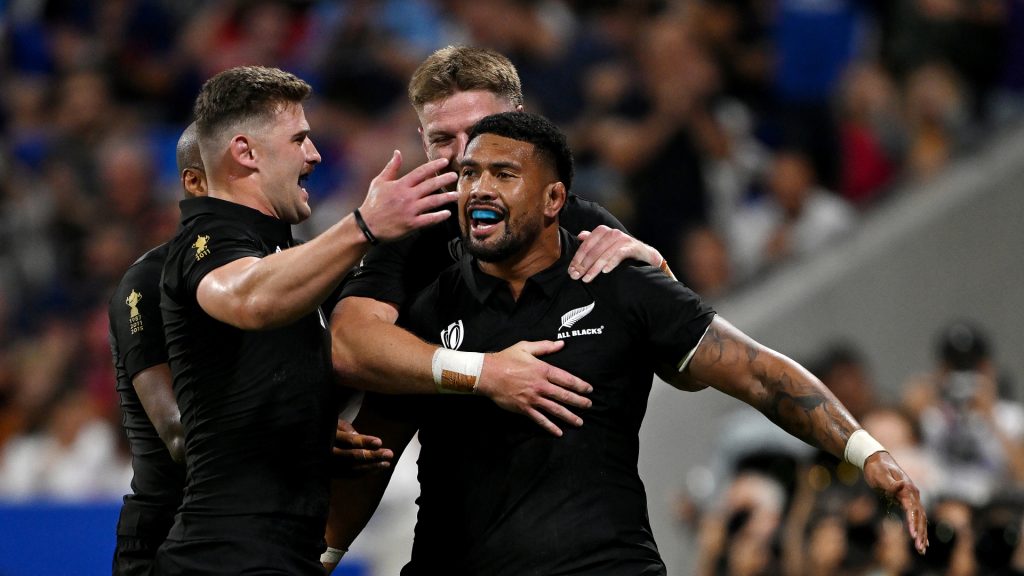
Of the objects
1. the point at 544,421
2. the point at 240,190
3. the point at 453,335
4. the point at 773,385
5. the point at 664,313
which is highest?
the point at 240,190

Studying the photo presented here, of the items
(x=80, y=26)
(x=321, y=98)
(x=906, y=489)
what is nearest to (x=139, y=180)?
(x=321, y=98)

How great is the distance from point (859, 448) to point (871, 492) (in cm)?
284

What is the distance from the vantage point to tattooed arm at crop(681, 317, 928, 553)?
432cm

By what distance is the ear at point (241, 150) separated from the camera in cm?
429

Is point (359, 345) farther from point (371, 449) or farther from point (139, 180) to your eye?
point (139, 180)

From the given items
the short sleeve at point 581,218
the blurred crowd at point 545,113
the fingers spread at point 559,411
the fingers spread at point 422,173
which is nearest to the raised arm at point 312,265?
the fingers spread at point 422,173

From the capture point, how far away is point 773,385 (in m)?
4.38

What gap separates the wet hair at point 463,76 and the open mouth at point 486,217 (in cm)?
80

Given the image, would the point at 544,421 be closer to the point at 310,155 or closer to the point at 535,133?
the point at 535,133

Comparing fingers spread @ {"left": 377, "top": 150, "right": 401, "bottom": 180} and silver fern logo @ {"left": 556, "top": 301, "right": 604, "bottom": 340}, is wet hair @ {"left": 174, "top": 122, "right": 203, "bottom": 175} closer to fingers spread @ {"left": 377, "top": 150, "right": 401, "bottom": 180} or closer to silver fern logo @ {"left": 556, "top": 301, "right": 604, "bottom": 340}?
fingers spread @ {"left": 377, "top": 150, "right": 401, "bottom": 180}

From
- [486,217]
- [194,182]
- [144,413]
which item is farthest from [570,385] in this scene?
[194,182]

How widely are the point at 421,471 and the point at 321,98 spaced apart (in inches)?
293

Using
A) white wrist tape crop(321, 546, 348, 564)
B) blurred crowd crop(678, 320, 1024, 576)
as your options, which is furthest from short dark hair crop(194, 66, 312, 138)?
blurred crowd crop(678, 320, 1024, 576)

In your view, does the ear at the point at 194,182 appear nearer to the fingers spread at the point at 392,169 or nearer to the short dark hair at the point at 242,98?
the short dark hair at the point at 242,98
